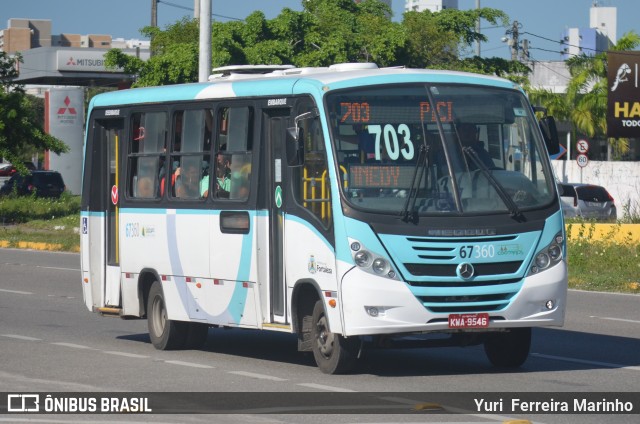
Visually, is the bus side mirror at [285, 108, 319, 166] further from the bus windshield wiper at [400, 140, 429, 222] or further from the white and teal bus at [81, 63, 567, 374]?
the bus windshield wiper at [400, 140, 429, 222]

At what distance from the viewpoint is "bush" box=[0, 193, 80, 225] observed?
46.9 metres

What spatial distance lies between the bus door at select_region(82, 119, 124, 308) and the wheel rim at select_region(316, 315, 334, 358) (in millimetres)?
4313

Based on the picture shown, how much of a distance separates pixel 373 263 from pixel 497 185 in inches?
55.7

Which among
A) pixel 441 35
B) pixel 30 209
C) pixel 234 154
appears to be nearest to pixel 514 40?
pixel 441 35

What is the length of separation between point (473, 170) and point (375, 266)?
1337 mm

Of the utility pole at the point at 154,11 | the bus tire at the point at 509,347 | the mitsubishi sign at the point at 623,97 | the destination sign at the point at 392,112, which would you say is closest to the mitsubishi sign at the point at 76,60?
the utility pole at the point at 154,11

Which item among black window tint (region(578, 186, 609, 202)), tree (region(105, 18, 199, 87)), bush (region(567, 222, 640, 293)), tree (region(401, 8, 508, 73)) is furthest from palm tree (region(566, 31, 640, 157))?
bush (region(567, 222, 640, 293))

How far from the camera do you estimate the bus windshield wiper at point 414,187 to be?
11469 millimetres

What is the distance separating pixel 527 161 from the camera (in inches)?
484

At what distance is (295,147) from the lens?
12.0m

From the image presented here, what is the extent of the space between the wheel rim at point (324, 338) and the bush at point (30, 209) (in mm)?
35698

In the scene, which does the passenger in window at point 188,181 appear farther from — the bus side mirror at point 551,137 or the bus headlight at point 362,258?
the bus side mirror at point 551,137

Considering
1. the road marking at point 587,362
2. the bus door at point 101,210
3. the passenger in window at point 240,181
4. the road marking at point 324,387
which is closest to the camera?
the road marking at point 324,387

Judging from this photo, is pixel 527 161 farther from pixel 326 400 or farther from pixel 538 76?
pixel 538 76
